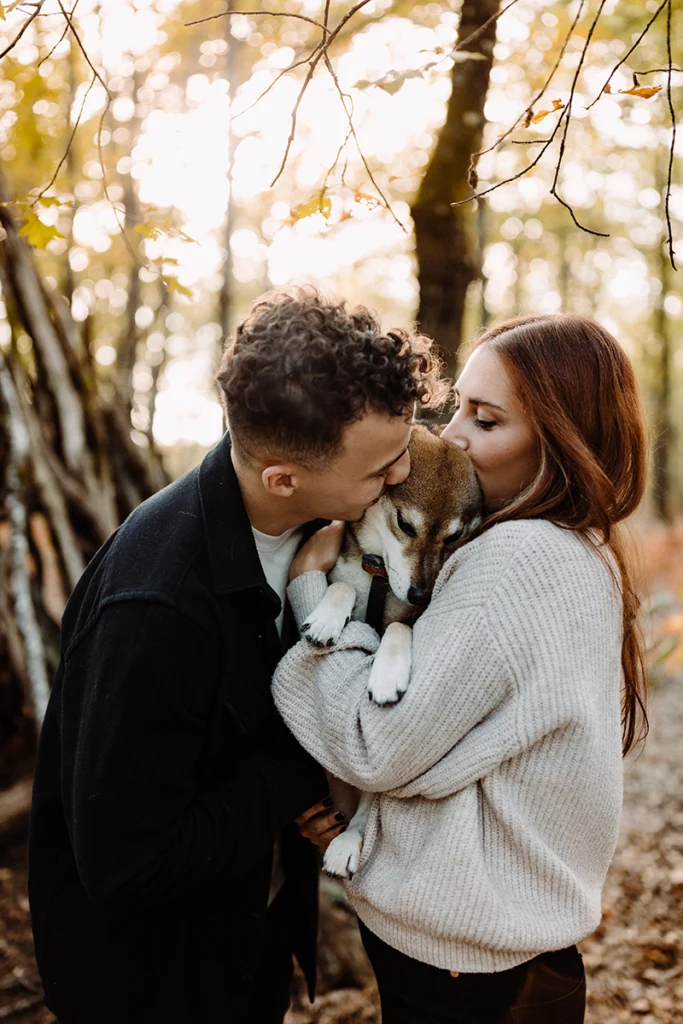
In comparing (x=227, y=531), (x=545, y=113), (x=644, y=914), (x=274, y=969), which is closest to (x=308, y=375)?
(x=227, y=531)

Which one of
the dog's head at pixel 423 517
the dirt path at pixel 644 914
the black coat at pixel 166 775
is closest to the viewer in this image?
the black coat at pixel 166 775

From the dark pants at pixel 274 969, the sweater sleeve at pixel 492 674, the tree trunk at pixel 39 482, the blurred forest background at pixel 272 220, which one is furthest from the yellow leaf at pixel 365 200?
the dark pants at pixel 274 969

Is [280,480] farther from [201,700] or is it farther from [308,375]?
[201,700]

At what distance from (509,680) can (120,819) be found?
3.07ft

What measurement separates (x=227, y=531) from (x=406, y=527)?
976mm

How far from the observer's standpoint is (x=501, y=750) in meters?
1.81

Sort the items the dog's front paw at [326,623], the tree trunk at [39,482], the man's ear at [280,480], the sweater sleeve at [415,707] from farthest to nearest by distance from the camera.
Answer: the tree trunk at [39,482] → the dog's front paw at [326,623] → the man's ear at [280,480] → the sweater sleeve at [415,707]

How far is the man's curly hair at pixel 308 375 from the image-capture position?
182 centimetres

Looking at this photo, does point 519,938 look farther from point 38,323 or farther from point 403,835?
point 38,323

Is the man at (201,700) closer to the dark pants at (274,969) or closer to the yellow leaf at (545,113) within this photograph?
the dark pants at (274,969)

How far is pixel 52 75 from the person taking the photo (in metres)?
8.66

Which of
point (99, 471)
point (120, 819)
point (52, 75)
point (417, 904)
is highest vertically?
point (52, 75)

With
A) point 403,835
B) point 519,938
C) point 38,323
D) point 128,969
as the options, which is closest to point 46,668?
point 38,323

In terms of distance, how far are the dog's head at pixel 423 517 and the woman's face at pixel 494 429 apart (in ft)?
0.31
